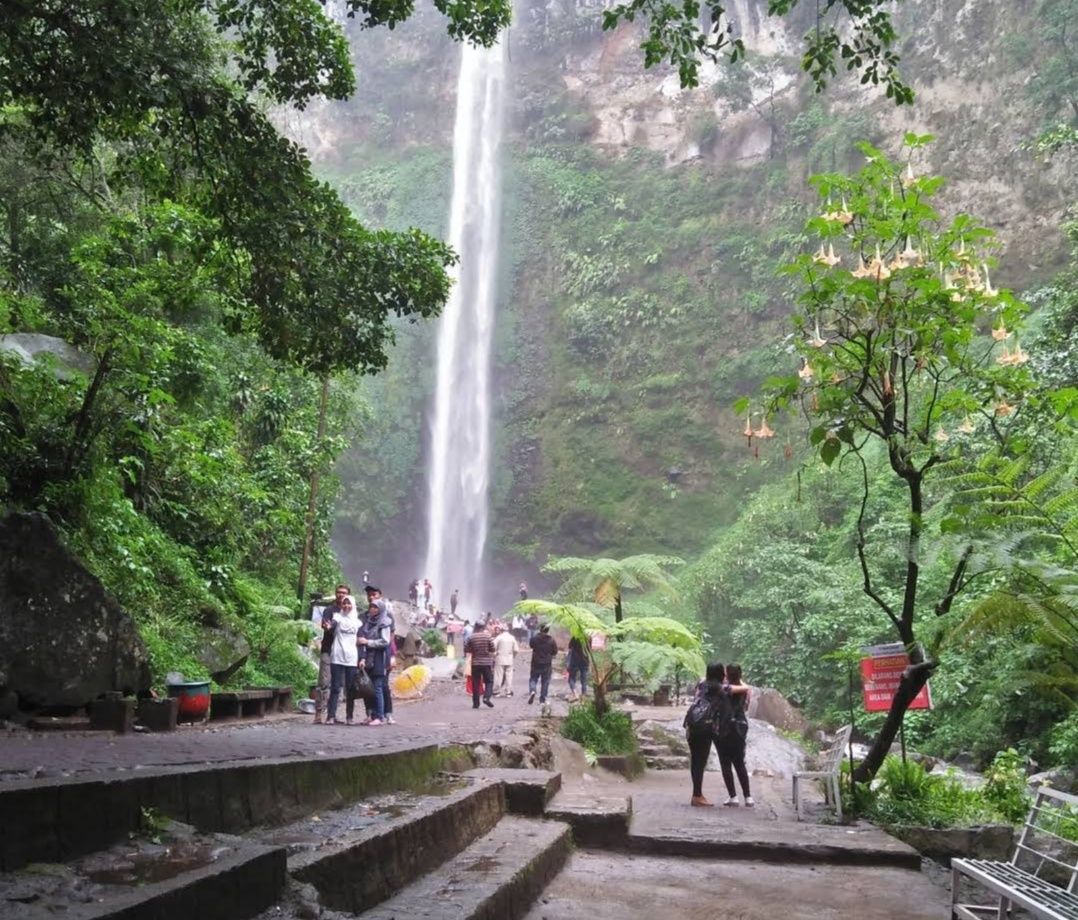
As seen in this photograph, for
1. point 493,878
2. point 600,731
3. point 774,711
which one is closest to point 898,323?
point 493,878

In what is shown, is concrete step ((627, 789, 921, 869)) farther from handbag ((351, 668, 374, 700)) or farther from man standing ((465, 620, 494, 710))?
man standing ((465, 620, 494, 710))

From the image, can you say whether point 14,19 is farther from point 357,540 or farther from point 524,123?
point 524,123

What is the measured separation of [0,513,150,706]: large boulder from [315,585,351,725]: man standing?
212 cm

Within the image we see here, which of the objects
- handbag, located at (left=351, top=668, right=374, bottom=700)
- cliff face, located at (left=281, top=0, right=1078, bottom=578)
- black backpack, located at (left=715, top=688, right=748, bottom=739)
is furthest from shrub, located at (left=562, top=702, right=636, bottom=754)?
cliff face, located at (left=281, top=0, right=1078, bottom=578)

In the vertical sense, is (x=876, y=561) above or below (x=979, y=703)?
above

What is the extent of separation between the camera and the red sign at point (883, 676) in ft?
22.8

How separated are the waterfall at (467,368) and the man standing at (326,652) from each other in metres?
28.7

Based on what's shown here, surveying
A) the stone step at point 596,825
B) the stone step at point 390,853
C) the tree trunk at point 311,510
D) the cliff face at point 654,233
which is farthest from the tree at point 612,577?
the cliff face at point 654,233

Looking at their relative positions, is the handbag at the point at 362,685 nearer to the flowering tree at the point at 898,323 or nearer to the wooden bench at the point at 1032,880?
the flowering tree at the point at 898,323

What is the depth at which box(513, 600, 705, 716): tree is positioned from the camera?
1145 cm

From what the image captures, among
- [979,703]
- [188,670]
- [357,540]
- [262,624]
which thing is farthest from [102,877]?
[357,540]

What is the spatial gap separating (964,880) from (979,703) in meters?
10.1

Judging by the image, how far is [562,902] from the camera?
4.89 m

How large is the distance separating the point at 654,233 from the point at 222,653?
34.6 m
